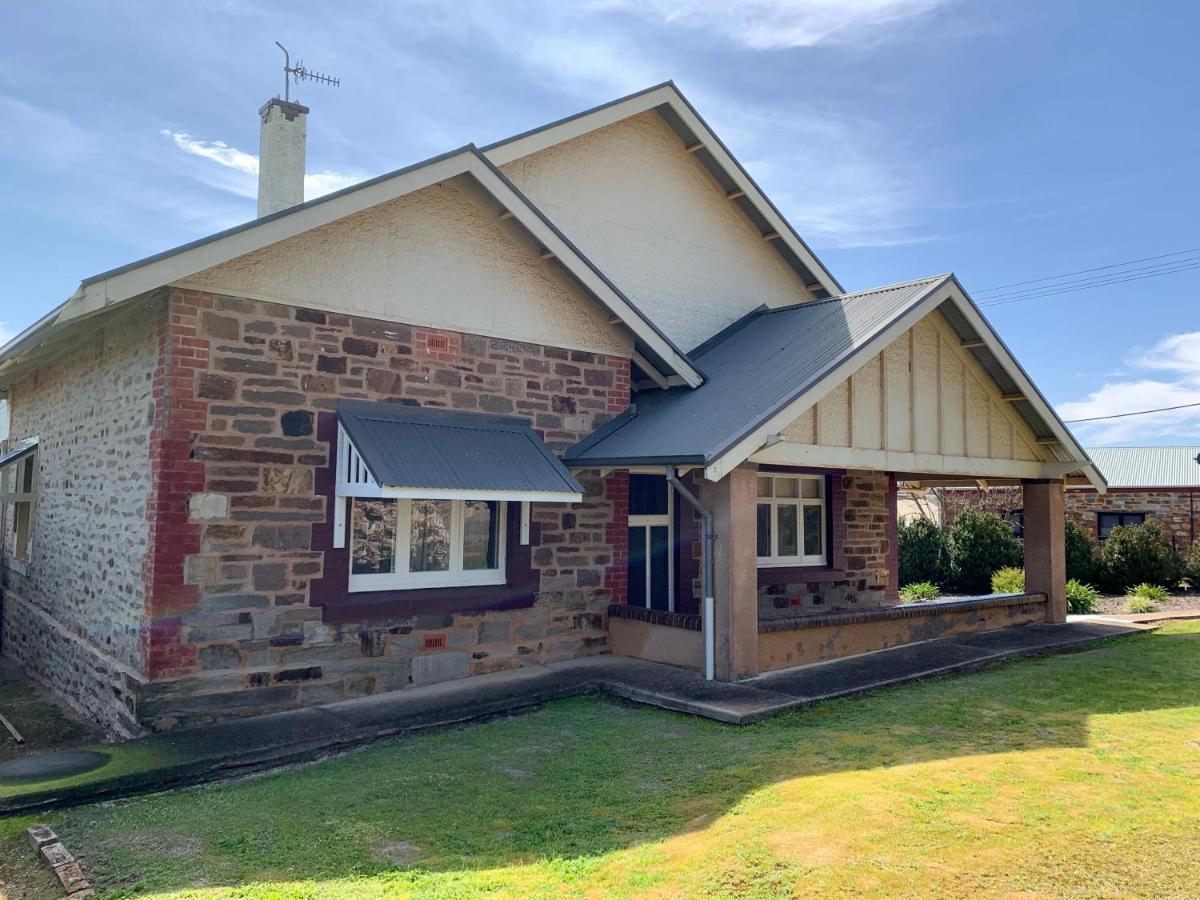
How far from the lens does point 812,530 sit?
1429 centimetres

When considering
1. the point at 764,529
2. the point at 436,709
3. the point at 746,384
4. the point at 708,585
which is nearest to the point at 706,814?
the point at 436,709

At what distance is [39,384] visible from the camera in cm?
1255

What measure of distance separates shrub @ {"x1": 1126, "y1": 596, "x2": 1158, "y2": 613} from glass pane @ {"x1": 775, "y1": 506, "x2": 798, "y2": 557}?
23.6 feet

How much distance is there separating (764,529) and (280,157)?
906cm

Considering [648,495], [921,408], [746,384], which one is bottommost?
[648,495]

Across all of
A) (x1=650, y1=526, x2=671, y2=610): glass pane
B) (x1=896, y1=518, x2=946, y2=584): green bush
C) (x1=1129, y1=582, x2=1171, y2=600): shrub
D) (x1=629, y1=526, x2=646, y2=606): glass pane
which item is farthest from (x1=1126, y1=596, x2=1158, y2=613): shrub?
(x1=629, y1=526, x2=646, y2=606): glass pane

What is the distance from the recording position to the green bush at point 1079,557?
1986 centimetres

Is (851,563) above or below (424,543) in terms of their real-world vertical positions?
below

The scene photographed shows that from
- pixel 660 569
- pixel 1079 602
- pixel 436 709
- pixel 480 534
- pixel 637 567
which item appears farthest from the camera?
pixel 1079 602

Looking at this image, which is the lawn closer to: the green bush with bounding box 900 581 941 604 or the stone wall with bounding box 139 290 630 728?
the stone wall with bounding box 139 290 630 728

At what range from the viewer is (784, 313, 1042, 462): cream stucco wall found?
996cm

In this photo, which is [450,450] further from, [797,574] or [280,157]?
[797,574]

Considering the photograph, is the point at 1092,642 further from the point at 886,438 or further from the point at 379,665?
the point at 379,665

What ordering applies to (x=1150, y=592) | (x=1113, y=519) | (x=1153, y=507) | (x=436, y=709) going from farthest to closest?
1. (x=1113, y=519)
2. (x=1153, y=507)
3. (x=1150, y=592)
4. (x=436, y=709)
